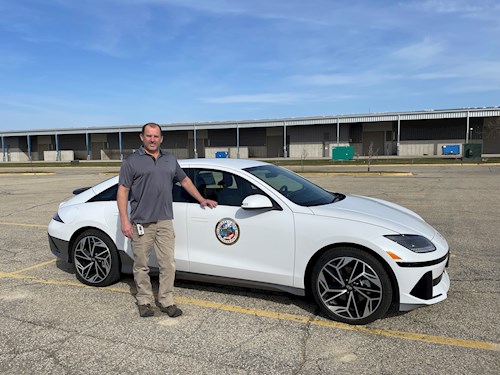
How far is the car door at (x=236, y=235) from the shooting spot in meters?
3.86

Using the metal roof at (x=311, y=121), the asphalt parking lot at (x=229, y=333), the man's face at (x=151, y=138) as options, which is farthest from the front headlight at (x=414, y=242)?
the metal roof at (x=311, y=121)

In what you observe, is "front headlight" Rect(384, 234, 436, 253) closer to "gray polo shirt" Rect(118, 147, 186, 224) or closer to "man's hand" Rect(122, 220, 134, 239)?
"gray polo shirt" Rect(118, 147, 186, 224)

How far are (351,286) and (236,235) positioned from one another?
46.7 inches

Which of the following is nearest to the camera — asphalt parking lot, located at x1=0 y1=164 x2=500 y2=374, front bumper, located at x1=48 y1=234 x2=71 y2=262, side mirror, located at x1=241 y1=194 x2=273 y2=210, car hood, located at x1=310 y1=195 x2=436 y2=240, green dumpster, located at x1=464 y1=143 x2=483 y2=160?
asphalt parking lot, located at x1=0 y1=164 x2=500 y2=374

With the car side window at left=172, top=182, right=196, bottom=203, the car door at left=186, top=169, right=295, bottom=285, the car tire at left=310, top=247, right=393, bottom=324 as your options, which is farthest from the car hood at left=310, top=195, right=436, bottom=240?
the car side window at left=172, top=182, right=196, bottom=203

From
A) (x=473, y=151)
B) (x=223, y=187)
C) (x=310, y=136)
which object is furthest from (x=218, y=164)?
(x=310, y=136)

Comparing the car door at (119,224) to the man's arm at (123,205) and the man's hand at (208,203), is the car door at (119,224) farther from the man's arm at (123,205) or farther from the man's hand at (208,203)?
the man's arm at (123,205)

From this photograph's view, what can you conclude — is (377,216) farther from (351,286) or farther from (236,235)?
(236,235)

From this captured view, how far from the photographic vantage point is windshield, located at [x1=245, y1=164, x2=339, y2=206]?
4113 millimetres

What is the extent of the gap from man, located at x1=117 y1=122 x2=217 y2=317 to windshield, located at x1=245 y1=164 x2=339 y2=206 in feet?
3.06

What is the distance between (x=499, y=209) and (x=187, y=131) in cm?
4686

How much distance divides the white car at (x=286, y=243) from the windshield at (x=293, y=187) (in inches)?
0.7

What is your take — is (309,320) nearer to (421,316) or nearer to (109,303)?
(421,316)

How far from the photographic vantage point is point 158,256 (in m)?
3.95
